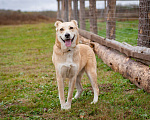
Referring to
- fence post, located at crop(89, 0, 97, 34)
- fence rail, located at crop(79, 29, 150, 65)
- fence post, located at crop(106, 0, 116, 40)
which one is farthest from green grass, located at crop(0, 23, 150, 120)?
fence post, located at crop(89, 0, 97, 34)

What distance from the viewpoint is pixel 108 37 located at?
8.48 meters

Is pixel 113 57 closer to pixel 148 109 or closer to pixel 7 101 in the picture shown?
pixel 148 109

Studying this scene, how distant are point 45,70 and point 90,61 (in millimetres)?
3001

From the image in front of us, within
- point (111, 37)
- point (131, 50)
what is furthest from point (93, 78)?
point (111, 37)

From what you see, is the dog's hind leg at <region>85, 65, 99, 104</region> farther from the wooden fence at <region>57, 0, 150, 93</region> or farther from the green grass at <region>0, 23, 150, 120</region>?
the wooden fence at <region>57, 0, 150, 93</region>

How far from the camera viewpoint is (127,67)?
223 inches

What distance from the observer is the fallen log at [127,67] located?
4.78m

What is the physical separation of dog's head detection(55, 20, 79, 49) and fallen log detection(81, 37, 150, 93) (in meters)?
1.88

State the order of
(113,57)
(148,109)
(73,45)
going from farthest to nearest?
(113,57) → (73,45) → (148,109)

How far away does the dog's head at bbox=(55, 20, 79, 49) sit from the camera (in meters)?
3.91

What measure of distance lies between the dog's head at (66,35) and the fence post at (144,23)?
273 centimetres

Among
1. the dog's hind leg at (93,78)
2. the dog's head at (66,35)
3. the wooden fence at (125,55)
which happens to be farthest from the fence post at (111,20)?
the dog's head at (66,35)

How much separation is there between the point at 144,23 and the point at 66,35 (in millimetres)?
3094

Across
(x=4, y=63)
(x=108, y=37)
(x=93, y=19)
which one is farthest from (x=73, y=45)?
(x=93, y=19)
